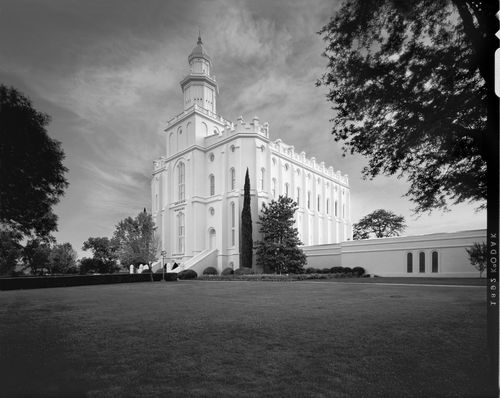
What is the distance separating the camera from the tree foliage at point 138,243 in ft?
66.2

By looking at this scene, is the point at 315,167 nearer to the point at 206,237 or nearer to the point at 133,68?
the point at 206,237

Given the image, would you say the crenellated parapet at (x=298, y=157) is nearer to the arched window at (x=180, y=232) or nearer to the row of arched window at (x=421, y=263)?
the row of arched window at (x=421, y=263)

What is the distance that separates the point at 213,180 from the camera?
91.4ft

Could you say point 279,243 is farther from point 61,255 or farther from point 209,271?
point 61,255

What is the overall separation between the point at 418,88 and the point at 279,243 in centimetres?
1938

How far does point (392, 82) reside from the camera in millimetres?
4020

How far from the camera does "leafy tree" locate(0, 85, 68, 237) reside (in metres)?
3.62

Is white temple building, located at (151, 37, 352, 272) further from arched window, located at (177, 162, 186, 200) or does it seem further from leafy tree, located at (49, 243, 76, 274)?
leafy tree, located at (49, 243, 76, 274)

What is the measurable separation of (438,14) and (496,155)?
176 cm

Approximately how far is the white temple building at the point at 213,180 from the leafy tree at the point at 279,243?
58.4 inches

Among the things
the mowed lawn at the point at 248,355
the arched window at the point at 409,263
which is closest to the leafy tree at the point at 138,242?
the mowed lawn at the point at 248,355

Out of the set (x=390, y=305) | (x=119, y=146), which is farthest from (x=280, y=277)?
(x=119, y=146)

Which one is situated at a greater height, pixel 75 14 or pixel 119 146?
pixel 75 14

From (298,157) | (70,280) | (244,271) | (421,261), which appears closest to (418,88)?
(70,280)
